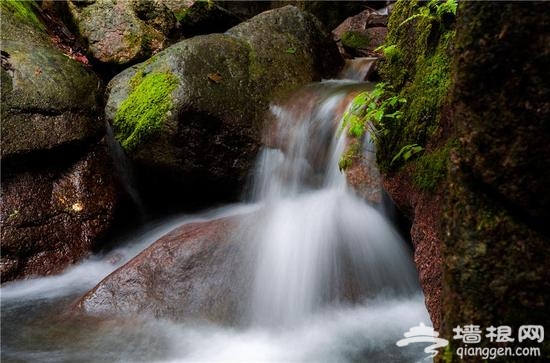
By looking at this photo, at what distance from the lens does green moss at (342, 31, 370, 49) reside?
8.89m

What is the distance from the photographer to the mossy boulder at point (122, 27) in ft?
23.9

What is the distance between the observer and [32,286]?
5043 millimetres

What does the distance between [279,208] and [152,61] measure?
280 cm

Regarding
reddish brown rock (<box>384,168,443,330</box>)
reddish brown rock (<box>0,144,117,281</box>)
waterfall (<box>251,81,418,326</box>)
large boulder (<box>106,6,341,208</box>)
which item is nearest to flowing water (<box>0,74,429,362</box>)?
waterfall (<box>251,81,418,326</box>)

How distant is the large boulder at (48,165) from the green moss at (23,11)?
2.26 feet

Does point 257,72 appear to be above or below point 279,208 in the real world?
above

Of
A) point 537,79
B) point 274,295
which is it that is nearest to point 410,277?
point 274,295

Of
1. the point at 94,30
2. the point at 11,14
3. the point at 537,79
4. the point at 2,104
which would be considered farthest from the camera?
the point at 94,30

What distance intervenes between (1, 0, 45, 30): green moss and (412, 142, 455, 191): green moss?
673cm

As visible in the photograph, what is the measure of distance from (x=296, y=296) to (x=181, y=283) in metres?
1.14

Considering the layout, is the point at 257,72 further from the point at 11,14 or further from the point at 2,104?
the point at 11,14

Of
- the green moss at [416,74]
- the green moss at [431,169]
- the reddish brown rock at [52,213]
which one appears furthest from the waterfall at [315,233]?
the reddish brown rock at [52,213]

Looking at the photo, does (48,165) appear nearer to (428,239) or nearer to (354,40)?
(428,239)

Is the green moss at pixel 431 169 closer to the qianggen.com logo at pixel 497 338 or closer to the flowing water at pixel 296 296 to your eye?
the qianggen.com logo at pixel 497 338
